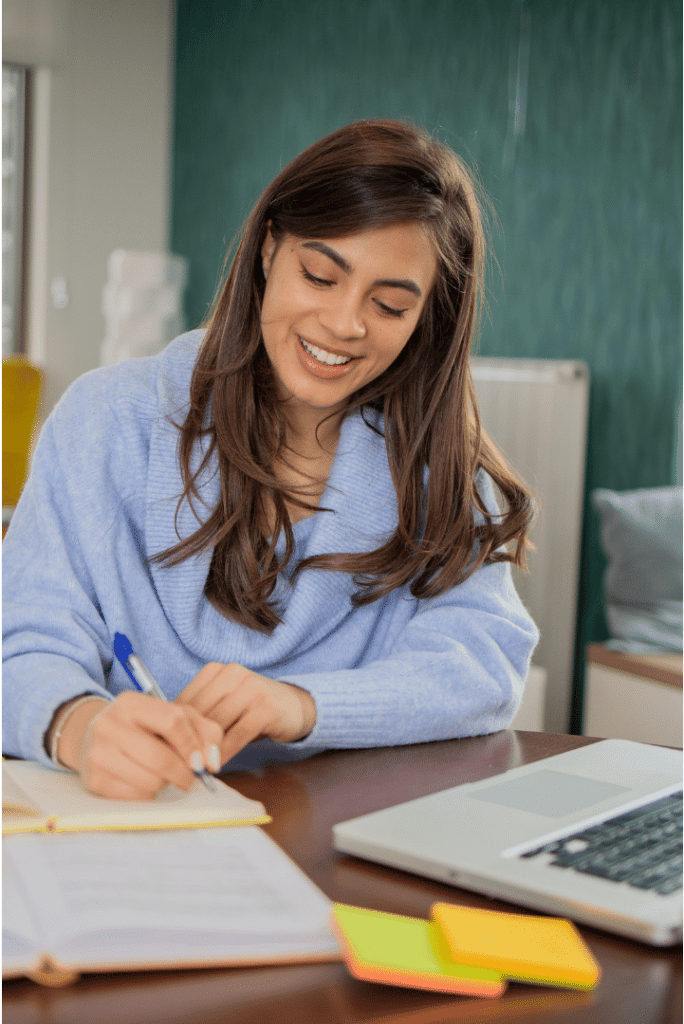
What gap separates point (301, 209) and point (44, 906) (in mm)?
675

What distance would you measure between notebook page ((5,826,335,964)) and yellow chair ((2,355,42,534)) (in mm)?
2414

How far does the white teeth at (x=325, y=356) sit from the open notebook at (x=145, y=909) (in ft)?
1.82

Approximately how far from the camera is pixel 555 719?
276 centimetres

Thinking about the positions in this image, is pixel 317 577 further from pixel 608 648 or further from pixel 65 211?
pixel 65 211

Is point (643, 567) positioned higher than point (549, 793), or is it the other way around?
point (549, 793)

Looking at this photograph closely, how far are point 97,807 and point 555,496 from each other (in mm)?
2177

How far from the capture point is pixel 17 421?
3.17 m

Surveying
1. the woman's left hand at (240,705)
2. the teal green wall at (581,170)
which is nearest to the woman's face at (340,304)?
the woman's left hand at (240,705)

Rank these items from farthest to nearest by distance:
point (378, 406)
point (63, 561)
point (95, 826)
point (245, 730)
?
1. point (378, 406)
2. point (63, 561)
3. point (245, 730)
4. point (95, 826)

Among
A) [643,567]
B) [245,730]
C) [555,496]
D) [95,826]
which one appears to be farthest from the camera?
[555,496]

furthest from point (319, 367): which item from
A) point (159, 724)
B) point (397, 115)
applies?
point (397, 115)

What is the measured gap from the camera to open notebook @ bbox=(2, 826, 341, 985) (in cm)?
48

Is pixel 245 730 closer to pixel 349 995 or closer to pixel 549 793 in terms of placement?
pixel 549 793

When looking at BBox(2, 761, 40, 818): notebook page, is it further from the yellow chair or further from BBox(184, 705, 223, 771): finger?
the yellow chair
